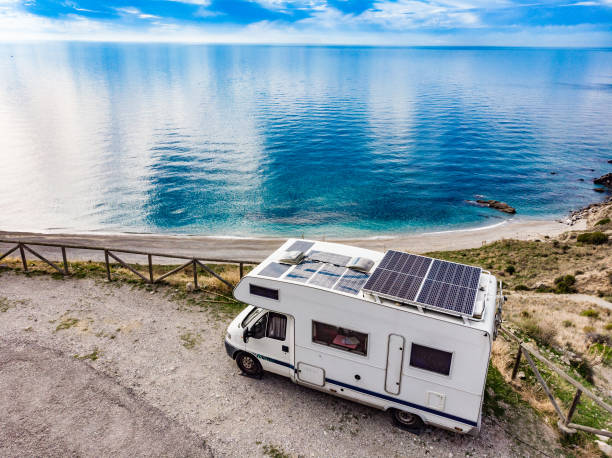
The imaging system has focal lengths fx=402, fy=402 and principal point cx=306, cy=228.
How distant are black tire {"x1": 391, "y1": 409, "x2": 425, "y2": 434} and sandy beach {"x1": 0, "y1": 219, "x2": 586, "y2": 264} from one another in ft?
75.7

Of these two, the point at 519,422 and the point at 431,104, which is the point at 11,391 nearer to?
the point at 519,422

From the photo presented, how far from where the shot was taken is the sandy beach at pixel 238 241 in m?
33.4

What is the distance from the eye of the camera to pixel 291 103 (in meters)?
127

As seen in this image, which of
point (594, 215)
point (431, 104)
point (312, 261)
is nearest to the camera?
point (312, 261)

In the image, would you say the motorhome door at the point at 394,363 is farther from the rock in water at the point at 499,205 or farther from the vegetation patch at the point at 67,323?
the rock in water at the point at 499,205

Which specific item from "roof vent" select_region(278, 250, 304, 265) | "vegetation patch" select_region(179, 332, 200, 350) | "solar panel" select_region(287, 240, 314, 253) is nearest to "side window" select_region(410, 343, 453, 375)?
"roof vent" select_region(278, 250, 304, 265)

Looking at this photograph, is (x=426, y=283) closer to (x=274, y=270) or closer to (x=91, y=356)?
(x=274, y=270)

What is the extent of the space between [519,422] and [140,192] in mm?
50987

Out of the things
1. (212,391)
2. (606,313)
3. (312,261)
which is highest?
(312,261)

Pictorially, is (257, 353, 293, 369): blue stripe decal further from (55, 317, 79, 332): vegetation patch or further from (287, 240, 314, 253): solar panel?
(55, 317, 79, 332): vegetation patch

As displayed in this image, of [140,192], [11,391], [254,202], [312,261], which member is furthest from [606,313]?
[140,192]

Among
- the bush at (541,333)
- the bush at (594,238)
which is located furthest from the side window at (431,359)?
the bush at (594,238)

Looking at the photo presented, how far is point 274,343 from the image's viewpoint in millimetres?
10523

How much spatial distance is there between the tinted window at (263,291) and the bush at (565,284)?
1999cm
